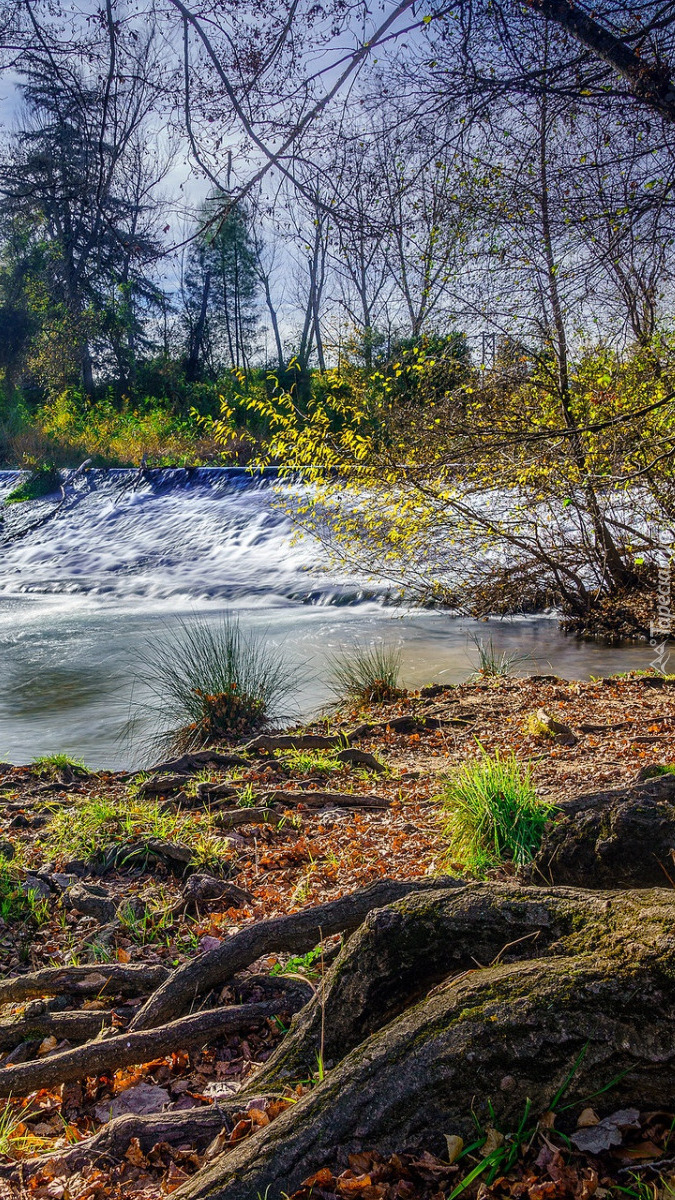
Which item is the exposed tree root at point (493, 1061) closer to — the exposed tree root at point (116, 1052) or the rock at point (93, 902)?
the exposed tree root at point (116, 1052)

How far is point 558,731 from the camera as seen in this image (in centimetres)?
604

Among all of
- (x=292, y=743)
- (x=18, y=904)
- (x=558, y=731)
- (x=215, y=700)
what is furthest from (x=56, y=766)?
(x=558, y=731)

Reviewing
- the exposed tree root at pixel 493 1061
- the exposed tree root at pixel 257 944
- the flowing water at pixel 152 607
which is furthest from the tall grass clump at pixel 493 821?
the flowing water at pixel 152 607

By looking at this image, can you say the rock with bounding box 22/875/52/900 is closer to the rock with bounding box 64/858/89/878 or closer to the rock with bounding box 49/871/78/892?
the rock with bounding box 49/871/78/892

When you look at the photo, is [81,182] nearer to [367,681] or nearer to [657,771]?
[657,771]

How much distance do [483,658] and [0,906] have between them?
20.0ft

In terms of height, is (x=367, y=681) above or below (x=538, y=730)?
above

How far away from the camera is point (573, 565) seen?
35.2 ft

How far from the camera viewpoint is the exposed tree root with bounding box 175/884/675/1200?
1703 mm

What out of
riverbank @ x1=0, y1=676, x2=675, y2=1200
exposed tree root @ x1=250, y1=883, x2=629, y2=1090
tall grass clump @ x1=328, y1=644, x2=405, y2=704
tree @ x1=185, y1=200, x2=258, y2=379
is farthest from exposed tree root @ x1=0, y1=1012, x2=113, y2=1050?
tree @ x1=185, y1=200, x2=258, y2=379

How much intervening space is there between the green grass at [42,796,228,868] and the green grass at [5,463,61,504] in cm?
1721

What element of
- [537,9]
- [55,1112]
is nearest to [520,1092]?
[55,1112]

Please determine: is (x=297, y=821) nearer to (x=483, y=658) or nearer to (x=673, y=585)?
(x=483, y=658)

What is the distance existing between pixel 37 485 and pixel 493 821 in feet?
64.2
